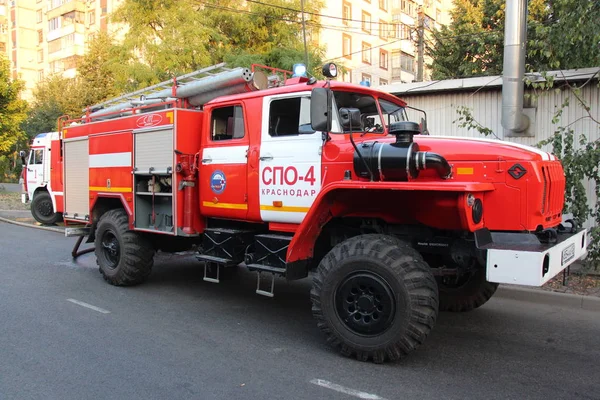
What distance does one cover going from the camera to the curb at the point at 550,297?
20.1ft

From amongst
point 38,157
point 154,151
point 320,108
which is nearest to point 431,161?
point 320,108

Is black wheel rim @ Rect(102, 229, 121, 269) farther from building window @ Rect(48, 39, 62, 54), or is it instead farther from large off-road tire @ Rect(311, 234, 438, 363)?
building window @ Rect(48, 39, 62, 54)

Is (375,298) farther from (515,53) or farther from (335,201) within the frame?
(515,53)

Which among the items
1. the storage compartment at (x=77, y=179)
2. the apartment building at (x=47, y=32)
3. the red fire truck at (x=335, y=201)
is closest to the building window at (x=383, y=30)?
the apartment building at (x=47, y=32)

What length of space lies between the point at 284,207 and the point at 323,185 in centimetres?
57

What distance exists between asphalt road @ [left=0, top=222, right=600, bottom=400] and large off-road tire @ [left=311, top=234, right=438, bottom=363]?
0.23 metres

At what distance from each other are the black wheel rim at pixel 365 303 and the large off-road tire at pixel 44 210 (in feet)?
40.6

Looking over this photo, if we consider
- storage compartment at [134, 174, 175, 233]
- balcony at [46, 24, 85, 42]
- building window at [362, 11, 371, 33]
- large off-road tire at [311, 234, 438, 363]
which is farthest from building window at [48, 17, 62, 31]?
A: large off-road tire at [311, 234, 438, 363]

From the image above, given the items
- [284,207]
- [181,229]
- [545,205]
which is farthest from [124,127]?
[545,205]

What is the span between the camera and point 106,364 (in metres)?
4.21

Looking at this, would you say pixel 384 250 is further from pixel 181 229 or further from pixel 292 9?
pixel 292 9

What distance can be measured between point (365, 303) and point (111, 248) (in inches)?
173

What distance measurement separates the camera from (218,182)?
5820mm

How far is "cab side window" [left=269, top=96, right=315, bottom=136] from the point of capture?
5020 mm
